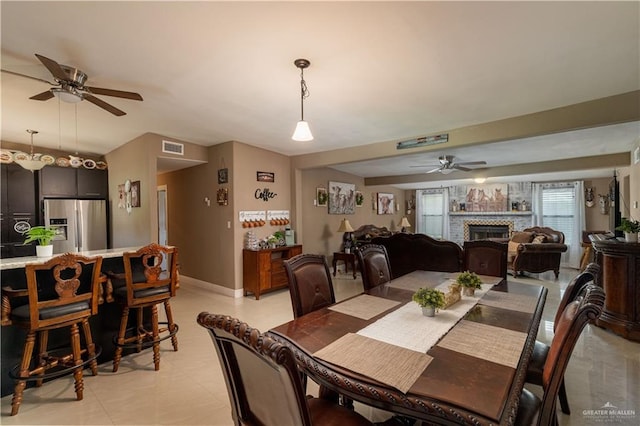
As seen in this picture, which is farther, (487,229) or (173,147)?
(487,229)

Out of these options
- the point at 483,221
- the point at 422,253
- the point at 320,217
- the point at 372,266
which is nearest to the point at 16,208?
the point at 320,217

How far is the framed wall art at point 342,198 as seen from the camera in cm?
737

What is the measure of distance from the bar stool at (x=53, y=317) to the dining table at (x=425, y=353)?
1.74 m

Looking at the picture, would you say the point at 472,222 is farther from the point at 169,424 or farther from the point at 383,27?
the point at 169,424

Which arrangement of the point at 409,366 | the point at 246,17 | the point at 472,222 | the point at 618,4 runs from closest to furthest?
1. the point at 409,366
2. the point at 618,4
3. the point at 246,17
4. the point at 472,222

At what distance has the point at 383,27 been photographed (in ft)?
6.40

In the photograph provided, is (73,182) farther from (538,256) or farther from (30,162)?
(538,256)

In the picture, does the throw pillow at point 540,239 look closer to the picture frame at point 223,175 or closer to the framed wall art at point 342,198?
the framed wall art at point 342,198

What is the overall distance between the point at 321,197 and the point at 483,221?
217 inches

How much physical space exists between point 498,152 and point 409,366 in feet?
17.7

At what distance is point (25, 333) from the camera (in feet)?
7.68

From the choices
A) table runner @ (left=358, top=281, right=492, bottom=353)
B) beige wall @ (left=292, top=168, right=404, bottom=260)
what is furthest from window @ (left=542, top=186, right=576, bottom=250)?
table runner @ (left=358, top=281, right=492, bottom=353)

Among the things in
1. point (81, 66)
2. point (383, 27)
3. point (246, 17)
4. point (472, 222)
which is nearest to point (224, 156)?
point (81, 66)

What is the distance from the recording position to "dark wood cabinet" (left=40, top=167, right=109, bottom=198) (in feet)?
17.1
